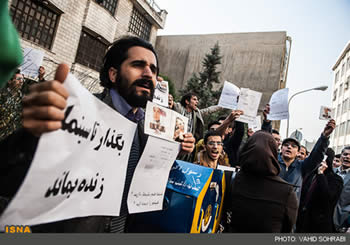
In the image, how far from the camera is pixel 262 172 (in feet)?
6.31

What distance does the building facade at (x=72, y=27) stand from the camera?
8.98 m

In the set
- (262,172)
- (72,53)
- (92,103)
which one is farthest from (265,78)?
(92,103)

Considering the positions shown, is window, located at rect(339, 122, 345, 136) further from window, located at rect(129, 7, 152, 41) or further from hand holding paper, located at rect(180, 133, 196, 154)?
hand holding paper, located at rect(180, 133, 196, 154)

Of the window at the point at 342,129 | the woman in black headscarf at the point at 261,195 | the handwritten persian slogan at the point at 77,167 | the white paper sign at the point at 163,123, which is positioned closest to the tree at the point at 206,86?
the woman in black headscarf at the point at 261,195

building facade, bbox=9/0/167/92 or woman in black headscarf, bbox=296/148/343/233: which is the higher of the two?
building facade, bbox=9/0/167/92

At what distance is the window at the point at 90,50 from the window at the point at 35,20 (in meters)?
1.36

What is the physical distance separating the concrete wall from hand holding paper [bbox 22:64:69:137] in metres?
20.5

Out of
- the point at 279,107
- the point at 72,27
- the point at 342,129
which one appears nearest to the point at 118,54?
the point at 279,107

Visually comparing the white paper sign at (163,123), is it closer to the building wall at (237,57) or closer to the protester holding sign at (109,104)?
the protester holding sign at (109,104)

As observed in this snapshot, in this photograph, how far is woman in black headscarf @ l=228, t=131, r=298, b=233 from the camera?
182 centimetres

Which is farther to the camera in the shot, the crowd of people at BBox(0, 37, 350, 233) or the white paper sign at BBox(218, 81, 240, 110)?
the white paper sign at BBox(218, 81, 240, 110)

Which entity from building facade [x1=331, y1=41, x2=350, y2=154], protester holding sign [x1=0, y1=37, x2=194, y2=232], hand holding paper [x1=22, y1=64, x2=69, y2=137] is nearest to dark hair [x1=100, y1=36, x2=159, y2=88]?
protester holding sign [x1=0, y1=37, x2=194, y2=232]

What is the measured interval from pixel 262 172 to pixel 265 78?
20.4m

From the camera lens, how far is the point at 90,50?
1135 cm
